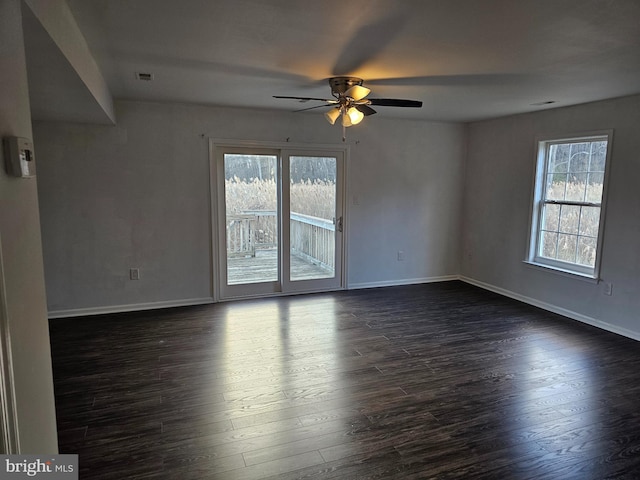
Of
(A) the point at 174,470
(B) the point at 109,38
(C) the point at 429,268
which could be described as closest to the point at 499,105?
(C) the point at 429,268

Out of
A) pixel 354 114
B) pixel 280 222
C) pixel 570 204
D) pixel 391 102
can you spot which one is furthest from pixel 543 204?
pixel 280 222

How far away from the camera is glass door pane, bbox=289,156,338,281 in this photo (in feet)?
17.3

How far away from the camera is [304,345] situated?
3.73 m

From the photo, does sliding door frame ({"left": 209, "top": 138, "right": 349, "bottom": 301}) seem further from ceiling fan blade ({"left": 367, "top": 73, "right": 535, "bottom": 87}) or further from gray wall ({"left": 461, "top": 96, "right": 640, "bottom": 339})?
gray wall ({"left": 461, "top": 96, "right": 640, "bottom": 339})

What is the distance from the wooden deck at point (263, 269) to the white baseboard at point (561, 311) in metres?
2.39

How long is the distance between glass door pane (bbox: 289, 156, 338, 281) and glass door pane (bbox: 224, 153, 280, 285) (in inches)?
9.8

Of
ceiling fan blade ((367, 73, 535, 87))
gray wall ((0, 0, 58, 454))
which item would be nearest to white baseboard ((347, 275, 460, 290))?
ceiling fan blade ((367, 73, 535, 87))

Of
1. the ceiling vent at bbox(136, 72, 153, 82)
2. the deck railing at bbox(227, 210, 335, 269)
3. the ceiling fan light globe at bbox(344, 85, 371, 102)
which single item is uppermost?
the ceiling vent at bbox(136, 72, 153, 82)

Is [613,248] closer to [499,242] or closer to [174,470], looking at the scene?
[499,242]

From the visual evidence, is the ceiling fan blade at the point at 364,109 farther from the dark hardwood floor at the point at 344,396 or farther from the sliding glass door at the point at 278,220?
the dark hardwood floor at the point at 344,396

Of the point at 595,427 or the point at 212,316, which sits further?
the point at 212,316

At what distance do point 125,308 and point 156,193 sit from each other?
139 cm

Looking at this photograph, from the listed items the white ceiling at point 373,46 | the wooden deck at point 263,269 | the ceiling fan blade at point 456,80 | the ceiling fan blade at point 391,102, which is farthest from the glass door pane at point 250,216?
the ceiling fan blade at point 391,102

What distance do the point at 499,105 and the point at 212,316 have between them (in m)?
4.02
